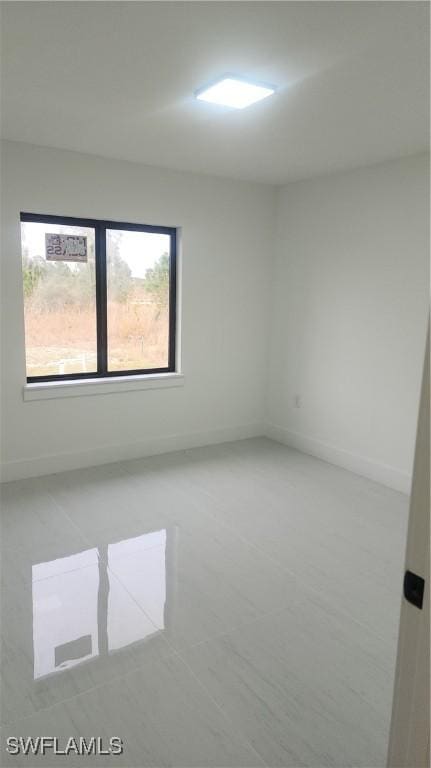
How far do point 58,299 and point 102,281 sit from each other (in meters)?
0.40

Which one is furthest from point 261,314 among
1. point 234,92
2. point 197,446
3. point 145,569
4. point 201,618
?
point 201,618

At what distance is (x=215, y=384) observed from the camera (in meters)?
4.96

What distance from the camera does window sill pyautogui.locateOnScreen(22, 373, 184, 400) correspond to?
12.9 ft

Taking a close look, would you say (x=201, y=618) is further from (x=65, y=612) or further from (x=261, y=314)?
(x=261, y=314)

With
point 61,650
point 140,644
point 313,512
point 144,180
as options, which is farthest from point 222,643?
point 144,180

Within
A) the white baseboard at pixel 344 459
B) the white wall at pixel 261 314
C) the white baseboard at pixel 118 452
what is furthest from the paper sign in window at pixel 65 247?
the white baseboard at pixel 344 459

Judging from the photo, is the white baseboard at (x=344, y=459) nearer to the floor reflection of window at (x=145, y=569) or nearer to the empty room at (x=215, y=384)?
the empty room at (x=215, y=384)

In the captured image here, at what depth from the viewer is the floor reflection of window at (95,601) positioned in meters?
2.20

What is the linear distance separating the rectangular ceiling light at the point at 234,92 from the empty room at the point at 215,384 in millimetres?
17

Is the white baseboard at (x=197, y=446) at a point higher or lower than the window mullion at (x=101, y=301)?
lower

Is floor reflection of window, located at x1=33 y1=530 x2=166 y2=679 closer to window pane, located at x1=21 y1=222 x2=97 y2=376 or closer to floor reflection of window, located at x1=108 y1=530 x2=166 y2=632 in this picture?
floor reflection of window, located at x1=108 y1=530 x2=166 y2=632

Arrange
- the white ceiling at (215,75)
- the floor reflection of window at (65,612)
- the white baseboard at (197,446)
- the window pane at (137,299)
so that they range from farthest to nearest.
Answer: the window pane at (137,299), the white baseboard at (197,446), the floor reflection of window at (65,612), the white ceiling at (215,75)

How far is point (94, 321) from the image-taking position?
4266mm

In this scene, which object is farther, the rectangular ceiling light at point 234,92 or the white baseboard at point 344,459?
the white baseboard at point 344,459
